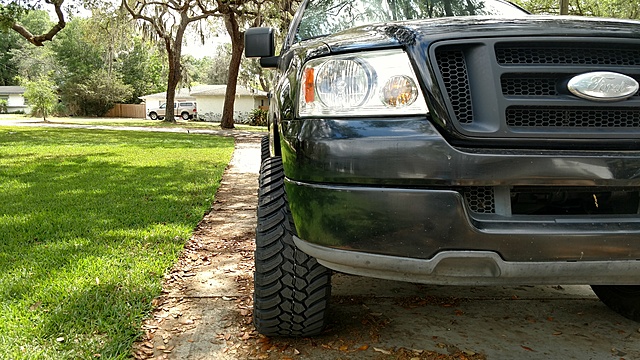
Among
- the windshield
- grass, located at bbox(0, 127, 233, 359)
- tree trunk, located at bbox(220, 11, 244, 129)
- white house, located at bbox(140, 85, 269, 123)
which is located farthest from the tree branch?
white house, located at bbox(140, 85, 269, 123)

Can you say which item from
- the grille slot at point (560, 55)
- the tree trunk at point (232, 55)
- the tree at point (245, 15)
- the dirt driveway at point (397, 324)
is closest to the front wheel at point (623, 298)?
the dirt driveway at point (397, 324)

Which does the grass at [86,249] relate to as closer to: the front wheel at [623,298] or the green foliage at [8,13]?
the front wheel at [623,298]

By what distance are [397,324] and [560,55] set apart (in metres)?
1.39

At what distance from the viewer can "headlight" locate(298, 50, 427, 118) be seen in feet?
5.22

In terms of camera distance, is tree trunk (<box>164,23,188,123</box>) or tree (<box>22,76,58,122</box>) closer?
tree trunk (<box>164,23,188,123</box>)

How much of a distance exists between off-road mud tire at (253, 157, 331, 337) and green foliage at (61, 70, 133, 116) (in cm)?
4944

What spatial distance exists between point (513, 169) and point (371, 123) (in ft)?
1.44

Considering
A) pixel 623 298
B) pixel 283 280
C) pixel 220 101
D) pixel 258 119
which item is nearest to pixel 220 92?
pixel 220 101

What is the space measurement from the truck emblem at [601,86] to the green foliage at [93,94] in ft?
165

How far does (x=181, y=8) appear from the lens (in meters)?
24.3

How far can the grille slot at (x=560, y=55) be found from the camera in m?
1.58

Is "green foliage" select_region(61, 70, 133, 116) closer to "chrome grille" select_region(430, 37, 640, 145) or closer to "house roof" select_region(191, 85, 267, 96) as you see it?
"house roof" select_region(191, 85, 267, 96)

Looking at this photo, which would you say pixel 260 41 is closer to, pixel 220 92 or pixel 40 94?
pixel 40 94

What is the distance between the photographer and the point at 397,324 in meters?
2.41
